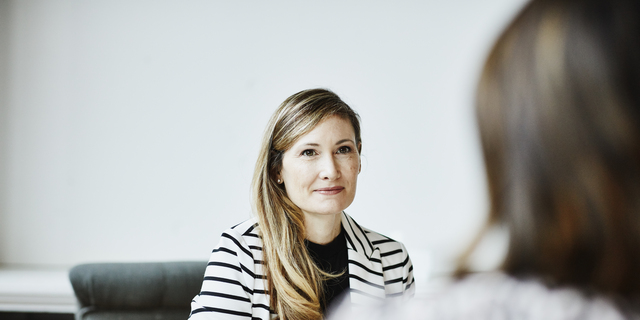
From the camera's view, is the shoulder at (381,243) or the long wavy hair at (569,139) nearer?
the long wavy hair at (569,139)

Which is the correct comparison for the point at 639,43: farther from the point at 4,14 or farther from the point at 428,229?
the point at 4,14

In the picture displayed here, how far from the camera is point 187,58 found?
2.26m

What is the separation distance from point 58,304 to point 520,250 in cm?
210

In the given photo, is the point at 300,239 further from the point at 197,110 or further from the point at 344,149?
the point at 197,110

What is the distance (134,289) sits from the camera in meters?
1.57

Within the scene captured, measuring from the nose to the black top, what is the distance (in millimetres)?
228

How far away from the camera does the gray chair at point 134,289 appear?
1548mm

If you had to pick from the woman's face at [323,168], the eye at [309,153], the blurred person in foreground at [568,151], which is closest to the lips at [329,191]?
the woman's face at [323,168]

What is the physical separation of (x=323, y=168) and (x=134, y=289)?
799 millimetres

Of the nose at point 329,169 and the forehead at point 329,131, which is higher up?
the forehead at point 329,131

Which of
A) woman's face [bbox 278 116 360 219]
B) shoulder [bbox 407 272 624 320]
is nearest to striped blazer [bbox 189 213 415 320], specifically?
woman's face [bbox 278 116 360 219]

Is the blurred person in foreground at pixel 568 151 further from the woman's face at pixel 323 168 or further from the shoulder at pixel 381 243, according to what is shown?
the shoulder at pixel 381 243

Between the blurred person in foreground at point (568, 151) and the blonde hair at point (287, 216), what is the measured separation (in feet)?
3.11

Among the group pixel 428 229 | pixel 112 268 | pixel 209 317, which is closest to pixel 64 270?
pixel 112 268
